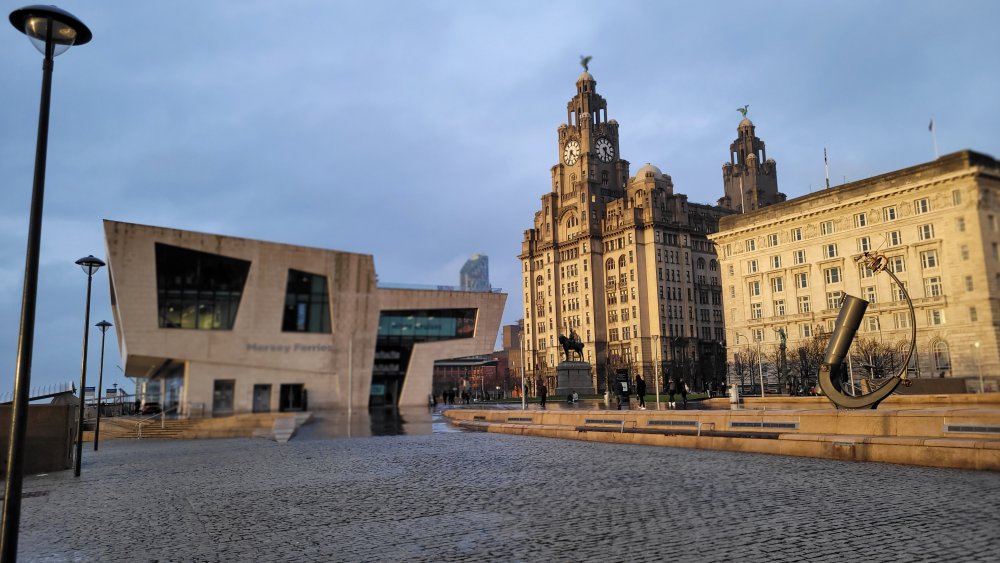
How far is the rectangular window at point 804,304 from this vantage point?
3027 inches

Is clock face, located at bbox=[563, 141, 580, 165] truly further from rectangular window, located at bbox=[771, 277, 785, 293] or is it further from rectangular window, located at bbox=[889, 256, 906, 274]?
rectangular window, located at bbox=[889, 256, 906, 274]

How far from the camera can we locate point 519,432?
27.4 metres

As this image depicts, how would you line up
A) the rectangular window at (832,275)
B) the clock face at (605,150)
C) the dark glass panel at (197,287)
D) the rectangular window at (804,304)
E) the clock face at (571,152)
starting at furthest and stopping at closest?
the clock face at (605,150) → the clock face at (571,152) → the rectangular window at (804,304) → the rectangular window at (832,275) → the dark glass panel at (197,287)

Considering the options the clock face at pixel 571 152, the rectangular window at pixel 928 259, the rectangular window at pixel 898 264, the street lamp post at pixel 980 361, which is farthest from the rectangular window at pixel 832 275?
the clock face at pixel 571 152

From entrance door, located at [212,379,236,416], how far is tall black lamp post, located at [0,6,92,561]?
51712 millimetres

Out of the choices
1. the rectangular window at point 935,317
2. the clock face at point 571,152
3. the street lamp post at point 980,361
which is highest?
the clock face at point 571,152

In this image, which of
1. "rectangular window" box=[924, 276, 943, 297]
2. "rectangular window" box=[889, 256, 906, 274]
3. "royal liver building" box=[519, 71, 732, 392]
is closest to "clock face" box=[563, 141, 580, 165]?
"royal liver building" box=[519, 71, 732, 392]

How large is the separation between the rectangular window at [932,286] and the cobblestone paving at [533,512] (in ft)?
199

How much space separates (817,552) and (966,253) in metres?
68.3

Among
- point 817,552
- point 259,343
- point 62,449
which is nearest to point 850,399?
point 817,552

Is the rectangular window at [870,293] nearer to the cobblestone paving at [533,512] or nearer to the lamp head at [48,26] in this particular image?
the cobblestone paving at [533,512]

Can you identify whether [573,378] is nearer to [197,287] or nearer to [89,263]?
[197,287]

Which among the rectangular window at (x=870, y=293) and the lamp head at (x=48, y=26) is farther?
the rectangular window at (x=870, y=293)

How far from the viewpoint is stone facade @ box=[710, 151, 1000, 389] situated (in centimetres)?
5956
